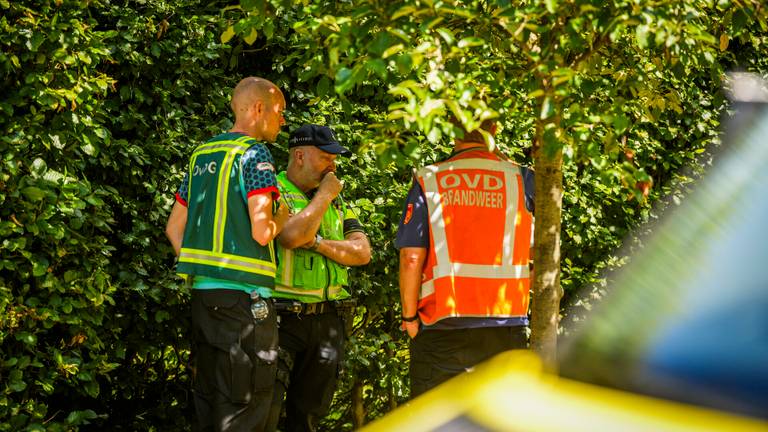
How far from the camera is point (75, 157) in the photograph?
4332mm

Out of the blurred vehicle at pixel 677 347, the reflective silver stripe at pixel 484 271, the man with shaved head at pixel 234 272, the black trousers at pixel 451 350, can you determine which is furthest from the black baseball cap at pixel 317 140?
the blurred vehicle at pixel 677 347

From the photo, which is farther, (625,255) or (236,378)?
(625,255)

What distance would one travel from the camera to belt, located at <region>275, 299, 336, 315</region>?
14.3ft

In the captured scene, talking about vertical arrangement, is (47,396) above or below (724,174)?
below

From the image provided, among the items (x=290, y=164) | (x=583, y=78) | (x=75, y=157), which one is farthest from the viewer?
(x=290, y=164)

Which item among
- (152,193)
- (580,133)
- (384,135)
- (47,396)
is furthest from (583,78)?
(47,396)

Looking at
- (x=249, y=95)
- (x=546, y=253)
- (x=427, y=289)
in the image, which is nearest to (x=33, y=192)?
(x=249, y=95)

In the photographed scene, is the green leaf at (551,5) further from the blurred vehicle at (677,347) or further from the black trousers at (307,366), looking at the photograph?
the black trousers at (307,366)

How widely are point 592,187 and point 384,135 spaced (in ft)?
11.3

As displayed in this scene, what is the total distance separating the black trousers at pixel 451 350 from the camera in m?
4.05

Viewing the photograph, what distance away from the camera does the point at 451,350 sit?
13.3 feet

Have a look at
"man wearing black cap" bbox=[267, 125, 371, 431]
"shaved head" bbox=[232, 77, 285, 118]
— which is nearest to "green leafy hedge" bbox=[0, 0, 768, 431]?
"shaved head" bbox=[232, 77, 285, 118]

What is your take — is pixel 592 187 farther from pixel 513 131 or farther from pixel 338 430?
pixel 338 430

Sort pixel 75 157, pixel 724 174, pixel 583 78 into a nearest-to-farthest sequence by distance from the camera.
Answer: pixel 724 174
pixel 583 78
pixel 75 157
